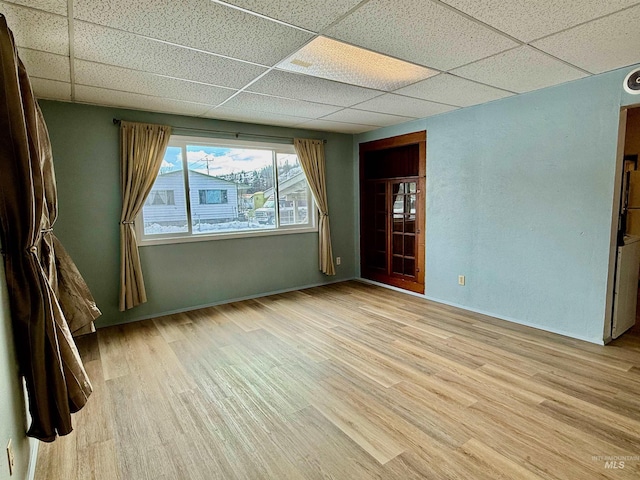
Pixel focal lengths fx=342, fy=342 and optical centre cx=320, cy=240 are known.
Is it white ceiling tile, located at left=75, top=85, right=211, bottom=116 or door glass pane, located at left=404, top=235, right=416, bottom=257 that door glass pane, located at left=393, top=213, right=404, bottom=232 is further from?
white ceiling tile, located at left=75, top=85, right=211, bottom=116

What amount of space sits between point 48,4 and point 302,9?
4.35ft

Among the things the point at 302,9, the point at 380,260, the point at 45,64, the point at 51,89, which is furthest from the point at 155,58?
the point at 380,260

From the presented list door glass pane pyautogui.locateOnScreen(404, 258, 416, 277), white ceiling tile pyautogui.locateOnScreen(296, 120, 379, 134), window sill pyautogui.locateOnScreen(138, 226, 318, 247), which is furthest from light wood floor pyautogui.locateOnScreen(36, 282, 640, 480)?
white ceiling tile pyautogui.locateOnScreen(296, 120, 379, 134)

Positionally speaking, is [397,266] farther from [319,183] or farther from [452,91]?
[452,91]

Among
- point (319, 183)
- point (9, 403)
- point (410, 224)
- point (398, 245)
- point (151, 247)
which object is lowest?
point (9, 403)

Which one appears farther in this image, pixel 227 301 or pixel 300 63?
pixel 227 301

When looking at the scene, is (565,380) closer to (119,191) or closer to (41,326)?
(41,326)

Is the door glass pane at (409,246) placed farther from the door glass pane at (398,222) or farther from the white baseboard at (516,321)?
the white baseboard at (516,321)

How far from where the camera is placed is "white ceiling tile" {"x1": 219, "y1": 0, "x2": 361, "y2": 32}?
1.80m

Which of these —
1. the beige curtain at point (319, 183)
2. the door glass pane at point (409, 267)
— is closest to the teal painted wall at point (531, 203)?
the door glass pane at point (409, 267)

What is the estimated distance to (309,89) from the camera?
3223 millimetres

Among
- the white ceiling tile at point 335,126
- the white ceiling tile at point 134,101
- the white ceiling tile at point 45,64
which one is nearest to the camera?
the white ceiling tile at point 45,64

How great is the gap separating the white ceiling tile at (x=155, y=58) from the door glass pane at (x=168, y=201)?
5.19ft

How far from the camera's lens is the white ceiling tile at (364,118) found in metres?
4.20
